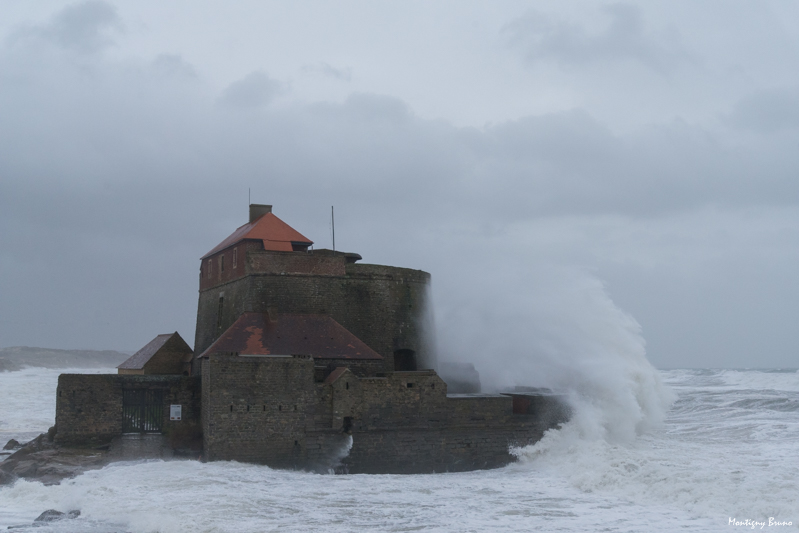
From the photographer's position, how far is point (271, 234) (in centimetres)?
2352

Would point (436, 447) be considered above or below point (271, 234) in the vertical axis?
below

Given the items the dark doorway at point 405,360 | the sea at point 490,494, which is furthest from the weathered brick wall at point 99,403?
the dark doorway at point 405,360

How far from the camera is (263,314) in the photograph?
20641 mm

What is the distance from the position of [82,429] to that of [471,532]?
11252 millimetres

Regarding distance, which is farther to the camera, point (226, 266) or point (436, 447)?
point (226, 266)

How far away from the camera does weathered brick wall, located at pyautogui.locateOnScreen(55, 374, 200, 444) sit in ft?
59.4

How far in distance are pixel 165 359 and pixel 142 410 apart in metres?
3.91

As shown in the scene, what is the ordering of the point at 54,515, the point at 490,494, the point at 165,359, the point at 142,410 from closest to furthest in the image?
the point at 54,515
the point at 490,494
the point at 142,410
the point at 165,359

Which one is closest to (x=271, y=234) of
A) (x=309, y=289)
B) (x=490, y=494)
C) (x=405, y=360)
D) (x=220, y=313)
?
(x=309, y=289)

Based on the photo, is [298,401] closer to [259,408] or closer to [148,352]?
[259,408]

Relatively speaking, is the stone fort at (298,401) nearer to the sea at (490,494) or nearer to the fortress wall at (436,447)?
the fortress wall at (436,447)

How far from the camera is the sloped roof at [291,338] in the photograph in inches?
744

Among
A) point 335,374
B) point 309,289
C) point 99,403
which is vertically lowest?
point 99,403

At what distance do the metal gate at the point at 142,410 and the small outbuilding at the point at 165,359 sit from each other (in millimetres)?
3350
